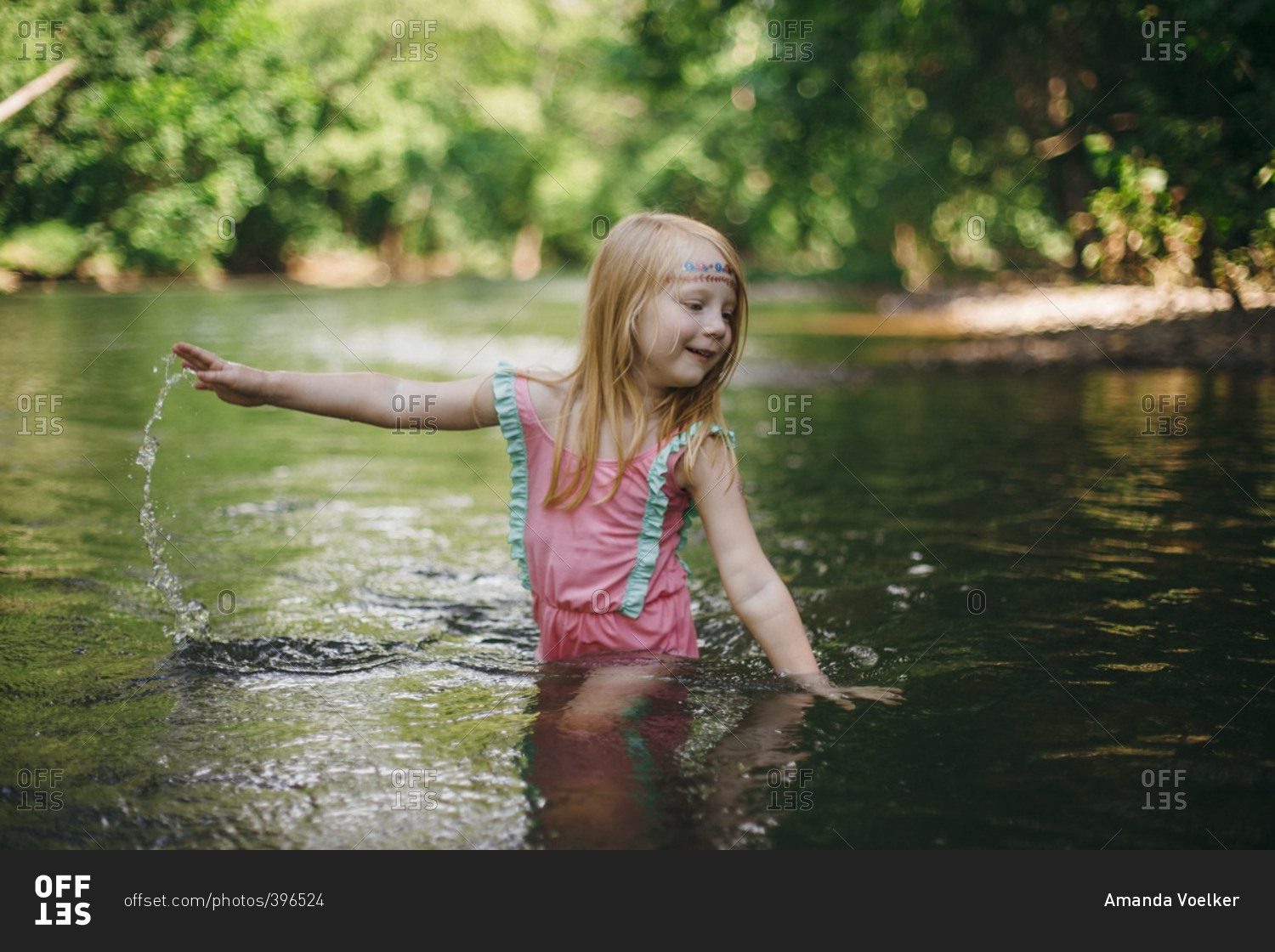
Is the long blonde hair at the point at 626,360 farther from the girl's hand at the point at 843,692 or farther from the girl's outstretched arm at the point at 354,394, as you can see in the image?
the girl's hand at the point at 843,692

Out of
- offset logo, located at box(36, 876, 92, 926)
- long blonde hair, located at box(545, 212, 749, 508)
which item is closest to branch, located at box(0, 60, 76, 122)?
long blonde hair, located at box(545, 212, 749, 508)

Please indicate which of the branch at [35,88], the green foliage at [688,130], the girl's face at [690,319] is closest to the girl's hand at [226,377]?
the girl's face at [690,319]

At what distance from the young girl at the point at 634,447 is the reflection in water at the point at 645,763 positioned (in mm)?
146

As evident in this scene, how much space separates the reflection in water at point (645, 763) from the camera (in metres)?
2.12

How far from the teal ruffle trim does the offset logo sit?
1290 mm

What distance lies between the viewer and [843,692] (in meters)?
2.91

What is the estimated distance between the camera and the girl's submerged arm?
289 centimetres

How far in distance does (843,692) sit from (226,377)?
65.6 inches

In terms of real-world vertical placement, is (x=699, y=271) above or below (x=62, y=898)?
above

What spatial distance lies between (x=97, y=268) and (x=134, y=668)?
8.33 m

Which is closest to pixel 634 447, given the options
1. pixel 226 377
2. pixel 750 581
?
pixel 750 581

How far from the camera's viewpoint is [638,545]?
2.99m

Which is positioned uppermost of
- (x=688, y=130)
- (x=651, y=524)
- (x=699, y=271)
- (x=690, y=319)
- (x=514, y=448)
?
(x=688, y=130)

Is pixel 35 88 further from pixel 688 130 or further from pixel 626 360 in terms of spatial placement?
pixel 688 130
